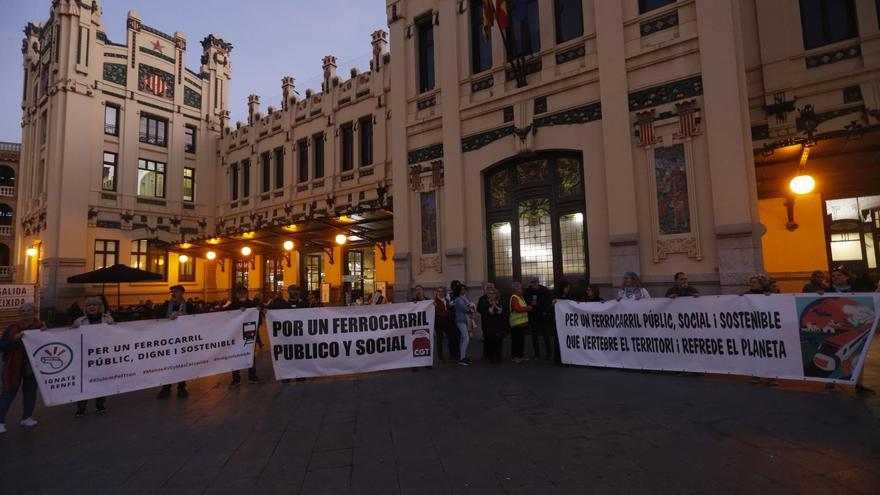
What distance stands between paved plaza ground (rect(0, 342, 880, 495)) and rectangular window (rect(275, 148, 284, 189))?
18.2m

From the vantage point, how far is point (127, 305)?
24.0 m

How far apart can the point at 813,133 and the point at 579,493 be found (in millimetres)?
10793

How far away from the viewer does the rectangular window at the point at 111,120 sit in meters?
25.2

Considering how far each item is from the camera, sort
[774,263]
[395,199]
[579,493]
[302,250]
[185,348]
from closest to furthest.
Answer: [579,493], [185,348], [774,263], [395,199], [302,250]

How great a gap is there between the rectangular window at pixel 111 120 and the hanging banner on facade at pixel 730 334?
89.5ft

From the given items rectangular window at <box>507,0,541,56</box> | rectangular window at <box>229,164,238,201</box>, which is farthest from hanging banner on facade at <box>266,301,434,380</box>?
rectangular window at <box>229,164,238,201</box>

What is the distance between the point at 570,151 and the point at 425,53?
21.9 feet

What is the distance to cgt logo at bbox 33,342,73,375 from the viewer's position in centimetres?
672

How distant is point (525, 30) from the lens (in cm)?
1292

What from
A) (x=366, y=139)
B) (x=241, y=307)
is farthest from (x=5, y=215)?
(x=241, y=307)

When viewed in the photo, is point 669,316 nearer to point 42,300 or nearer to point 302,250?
point 302,250

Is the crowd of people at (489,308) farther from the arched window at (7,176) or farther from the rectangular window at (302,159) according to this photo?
the arched window at (7,176)

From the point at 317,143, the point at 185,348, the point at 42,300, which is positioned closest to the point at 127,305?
the point at 42,300

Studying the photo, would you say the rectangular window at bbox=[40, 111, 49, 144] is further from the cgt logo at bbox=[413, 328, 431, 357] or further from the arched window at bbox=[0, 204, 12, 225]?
the cgt logo at bbox=[413, 328, 431, 357]
